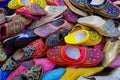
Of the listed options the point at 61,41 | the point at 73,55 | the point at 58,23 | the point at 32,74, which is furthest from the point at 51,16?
the point at 32,74

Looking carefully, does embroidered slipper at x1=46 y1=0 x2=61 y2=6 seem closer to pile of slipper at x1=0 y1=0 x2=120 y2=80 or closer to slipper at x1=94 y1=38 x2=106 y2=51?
pile of slipper at x1=0 y1=0 x2=120 y2=80

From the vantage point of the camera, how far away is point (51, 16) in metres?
1.30

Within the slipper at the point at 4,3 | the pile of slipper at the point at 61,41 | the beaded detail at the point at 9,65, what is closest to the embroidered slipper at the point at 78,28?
the pile of slipper at the point at 61,41

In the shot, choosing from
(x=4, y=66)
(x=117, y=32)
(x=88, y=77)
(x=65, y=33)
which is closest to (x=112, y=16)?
(x=117, y=32)

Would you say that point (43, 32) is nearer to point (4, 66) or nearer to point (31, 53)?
point (31, 53)

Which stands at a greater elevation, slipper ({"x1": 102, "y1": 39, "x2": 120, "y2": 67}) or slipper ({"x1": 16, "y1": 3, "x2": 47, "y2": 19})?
slipper ({"x1": 16, "y1": 3, "x2": 47, "y2": 19})

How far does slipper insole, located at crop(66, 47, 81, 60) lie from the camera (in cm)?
114

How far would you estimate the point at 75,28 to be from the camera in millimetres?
1296

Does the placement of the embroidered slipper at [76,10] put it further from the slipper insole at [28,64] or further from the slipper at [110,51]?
the slipper insole at [28,64]

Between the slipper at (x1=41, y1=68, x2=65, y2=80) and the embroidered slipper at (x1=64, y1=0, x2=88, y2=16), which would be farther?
the embroidered slipper at (x1=64, y1=0, x2=88, y2=16)

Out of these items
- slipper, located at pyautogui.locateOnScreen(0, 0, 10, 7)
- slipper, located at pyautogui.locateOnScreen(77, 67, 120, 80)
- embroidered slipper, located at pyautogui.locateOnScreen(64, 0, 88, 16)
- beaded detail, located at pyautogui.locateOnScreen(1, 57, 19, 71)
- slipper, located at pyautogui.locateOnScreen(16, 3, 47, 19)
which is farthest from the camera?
slipper, located at pyautogui.locateOnScreen(0, 0, 10, 7)

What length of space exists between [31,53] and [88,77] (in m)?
0.27

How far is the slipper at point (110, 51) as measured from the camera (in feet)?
3.72

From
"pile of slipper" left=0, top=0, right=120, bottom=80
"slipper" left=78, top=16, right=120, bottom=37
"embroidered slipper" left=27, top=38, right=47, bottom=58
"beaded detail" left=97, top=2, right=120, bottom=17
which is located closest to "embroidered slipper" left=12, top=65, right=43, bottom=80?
"pile of slipper" left=0, top=0, right=120, bottom=80
